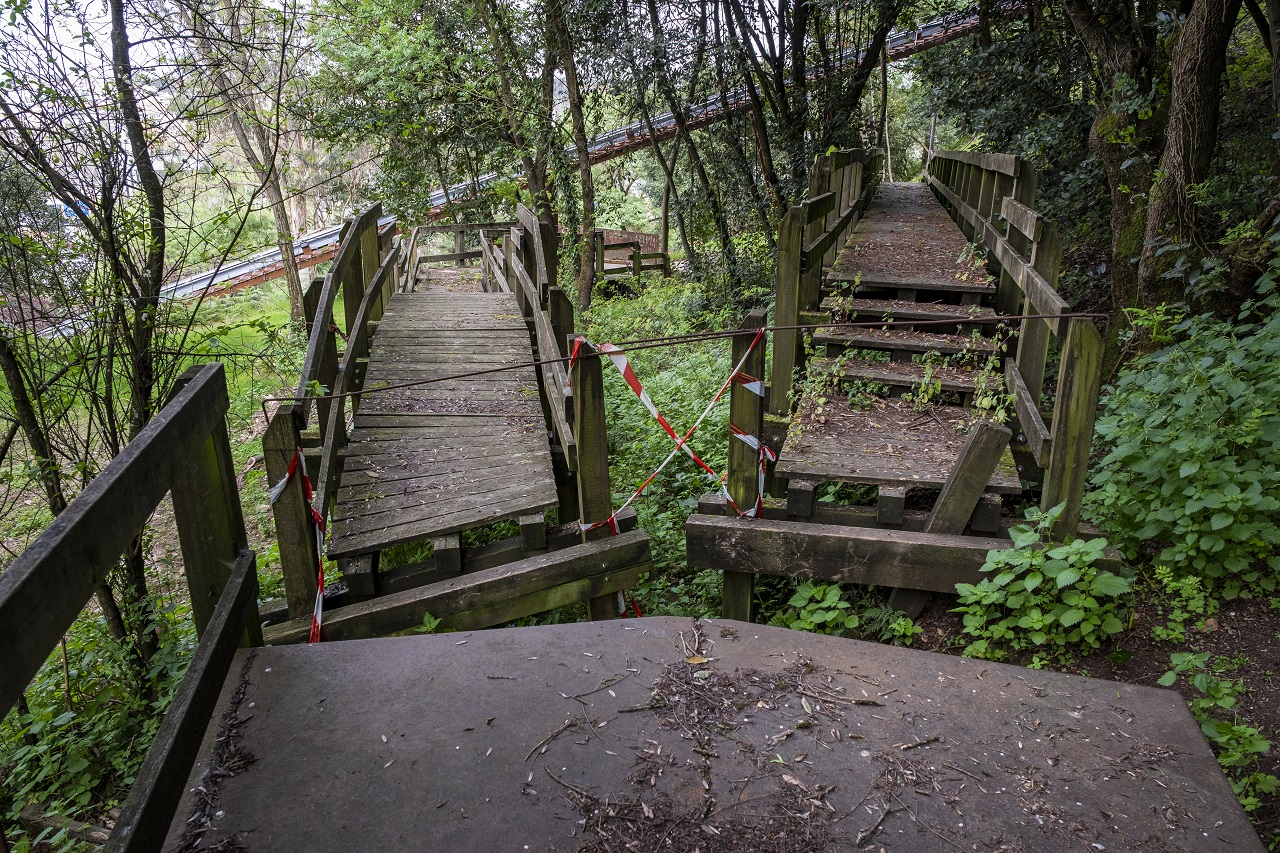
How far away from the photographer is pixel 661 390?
30.1 feet

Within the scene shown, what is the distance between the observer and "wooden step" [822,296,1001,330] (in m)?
5.80

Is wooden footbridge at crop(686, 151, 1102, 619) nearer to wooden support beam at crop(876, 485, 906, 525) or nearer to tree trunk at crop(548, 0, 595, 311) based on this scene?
wooden support beam at crop(876, 485, 906, 525)

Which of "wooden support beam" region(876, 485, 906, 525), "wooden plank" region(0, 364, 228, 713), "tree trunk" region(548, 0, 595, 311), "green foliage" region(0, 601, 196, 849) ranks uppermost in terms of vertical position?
"tree trunk" region(548, 0, 595, 311)

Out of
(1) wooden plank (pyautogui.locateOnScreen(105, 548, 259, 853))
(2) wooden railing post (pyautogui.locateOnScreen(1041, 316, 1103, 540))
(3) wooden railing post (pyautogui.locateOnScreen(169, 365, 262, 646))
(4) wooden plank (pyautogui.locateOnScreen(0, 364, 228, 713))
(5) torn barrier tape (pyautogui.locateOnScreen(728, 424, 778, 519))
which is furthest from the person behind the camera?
(5) torn barrier tape (pyautogui.locateOnScreen(728, 424, 778, 519))

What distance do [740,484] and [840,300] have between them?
2.49 metres

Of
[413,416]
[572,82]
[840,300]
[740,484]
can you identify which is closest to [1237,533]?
[740,484]

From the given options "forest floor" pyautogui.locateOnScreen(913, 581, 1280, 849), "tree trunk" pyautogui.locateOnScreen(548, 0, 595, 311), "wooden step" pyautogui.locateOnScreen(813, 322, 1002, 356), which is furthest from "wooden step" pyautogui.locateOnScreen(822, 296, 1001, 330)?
"tree trunk" pyautogui.locateOnScreen(548, 0, 595, 311)

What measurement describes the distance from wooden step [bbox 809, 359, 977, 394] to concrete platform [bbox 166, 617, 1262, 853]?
2.53 m

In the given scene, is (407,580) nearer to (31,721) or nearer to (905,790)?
(31,721)

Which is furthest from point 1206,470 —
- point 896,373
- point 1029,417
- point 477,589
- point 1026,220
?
point 477,589

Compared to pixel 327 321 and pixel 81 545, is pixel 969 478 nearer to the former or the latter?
pixel 81 545

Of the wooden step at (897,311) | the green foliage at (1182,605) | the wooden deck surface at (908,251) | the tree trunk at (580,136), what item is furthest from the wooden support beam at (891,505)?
the tree trunk at (580,136)

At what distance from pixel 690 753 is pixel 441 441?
3.67 metres

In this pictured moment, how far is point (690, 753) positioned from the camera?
245 cm
